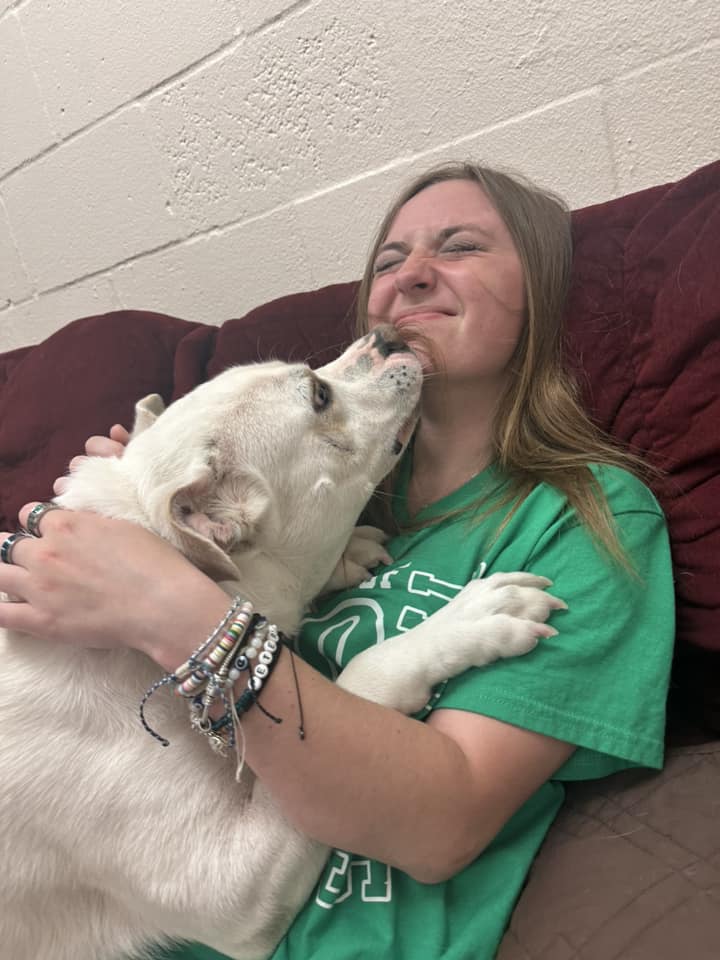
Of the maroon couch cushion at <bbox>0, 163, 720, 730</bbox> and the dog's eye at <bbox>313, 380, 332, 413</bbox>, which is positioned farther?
the dog's eye at <bbox>313, 380, 332, 413</bbox>

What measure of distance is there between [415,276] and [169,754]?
943 millimetres

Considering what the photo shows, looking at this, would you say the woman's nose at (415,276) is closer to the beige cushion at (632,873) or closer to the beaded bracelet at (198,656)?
the beaded bracelet at (198,656)

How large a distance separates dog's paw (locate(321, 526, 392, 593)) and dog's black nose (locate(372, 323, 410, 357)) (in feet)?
1.19

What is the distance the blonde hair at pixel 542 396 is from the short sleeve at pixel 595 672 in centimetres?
11

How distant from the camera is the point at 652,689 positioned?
3.46ft

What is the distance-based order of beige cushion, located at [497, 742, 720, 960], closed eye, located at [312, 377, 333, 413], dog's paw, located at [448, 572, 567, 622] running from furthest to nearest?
closed eye, located at [312, 377, 333, 413]
dog's paw, located at [448, 572, 567, 622]
beige cushion, located at [497, 742, 720, 960]

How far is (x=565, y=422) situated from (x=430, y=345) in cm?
29

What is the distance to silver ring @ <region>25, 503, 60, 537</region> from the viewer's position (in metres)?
1.15

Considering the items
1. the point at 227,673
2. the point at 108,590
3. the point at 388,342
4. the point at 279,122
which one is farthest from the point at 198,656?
the point at 279,122

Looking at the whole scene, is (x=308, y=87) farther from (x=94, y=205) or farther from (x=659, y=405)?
(x=659, y=405)

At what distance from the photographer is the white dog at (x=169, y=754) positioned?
3.42 ft

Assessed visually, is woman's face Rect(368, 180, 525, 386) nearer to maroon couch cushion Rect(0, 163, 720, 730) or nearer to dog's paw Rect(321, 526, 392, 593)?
maroon couch cushion Rect(0, 163, 720, 730)

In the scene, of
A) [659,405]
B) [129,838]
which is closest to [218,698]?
[129,838]

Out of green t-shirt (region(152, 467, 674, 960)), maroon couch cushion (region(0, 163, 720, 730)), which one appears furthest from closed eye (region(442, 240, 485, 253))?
green t-shirt (region(152, 467, 674, 960))
